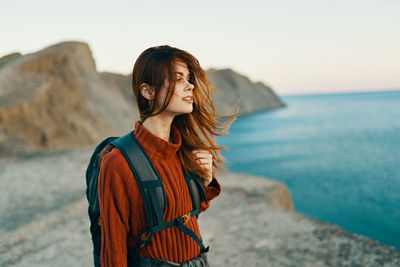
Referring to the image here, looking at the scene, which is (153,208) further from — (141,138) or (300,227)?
(300,227)

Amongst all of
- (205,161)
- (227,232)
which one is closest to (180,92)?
(205,161)

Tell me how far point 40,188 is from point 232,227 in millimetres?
5274

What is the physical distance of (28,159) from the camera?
1082cm

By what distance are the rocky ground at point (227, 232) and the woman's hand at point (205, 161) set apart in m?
3.07

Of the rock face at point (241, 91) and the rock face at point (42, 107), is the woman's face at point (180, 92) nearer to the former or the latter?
the rock face at point (42, 107)

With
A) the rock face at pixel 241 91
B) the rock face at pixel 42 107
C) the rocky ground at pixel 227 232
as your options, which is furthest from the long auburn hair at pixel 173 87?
the rock face at pixel 241 91

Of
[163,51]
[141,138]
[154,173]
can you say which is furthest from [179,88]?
[154,173]

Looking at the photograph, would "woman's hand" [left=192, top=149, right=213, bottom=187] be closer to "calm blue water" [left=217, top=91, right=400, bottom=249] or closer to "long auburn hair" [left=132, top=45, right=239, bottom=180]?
"long auburn hair" [left=132, top=45, right=239, bottom=180]

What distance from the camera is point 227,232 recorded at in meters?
5.49

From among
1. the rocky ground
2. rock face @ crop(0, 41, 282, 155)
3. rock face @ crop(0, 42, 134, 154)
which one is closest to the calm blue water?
the rocky ground

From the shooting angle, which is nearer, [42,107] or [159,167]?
[159,167]

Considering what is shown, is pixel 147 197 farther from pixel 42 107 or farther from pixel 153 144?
pixel 42 107

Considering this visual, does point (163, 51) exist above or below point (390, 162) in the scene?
above

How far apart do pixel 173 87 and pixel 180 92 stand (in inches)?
2.3
